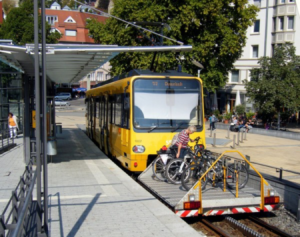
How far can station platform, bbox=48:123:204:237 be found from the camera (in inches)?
253

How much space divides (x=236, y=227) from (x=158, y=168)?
2.79 metres

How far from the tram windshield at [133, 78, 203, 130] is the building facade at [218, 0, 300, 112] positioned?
31.6 m

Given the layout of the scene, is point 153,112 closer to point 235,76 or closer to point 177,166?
point 177,166

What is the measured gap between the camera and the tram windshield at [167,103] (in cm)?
1131

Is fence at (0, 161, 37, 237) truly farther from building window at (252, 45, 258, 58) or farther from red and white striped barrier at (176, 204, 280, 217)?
building window at (252, 45, 258, 58)

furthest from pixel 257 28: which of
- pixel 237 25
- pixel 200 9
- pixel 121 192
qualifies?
pixel 121 192

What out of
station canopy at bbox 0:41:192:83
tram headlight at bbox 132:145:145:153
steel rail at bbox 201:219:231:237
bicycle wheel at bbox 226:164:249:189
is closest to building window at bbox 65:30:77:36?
station canopy at bbox 0:41:192:83

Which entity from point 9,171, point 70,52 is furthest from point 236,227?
point 9,171

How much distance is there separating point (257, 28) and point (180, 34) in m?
23.7

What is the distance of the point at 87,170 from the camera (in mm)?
12031

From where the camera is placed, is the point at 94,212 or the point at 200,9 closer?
the point at 94,212

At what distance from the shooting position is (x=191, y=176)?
9.23 m

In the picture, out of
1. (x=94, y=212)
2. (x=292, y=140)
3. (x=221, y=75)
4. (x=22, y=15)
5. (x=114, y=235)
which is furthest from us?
(x=22, y=15)

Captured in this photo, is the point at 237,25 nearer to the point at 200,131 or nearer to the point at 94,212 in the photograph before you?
the point at 200,131
